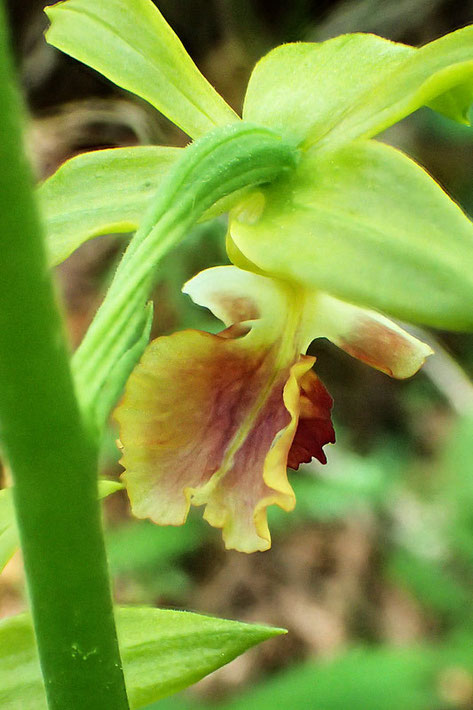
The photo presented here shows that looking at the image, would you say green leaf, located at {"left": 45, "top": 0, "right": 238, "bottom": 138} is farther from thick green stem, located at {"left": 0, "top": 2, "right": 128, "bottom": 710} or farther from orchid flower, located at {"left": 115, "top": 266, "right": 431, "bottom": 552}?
thick green stem, located at {"left": 0, "top": 2, "right": 128, "bottom": 710}

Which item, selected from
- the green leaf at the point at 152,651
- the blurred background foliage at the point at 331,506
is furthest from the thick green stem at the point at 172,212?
the blurred background foliage at the point at 331,506

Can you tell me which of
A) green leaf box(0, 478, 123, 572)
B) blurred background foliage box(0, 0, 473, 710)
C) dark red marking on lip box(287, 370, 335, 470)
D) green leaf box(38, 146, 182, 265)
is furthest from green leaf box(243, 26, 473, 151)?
blurred background foliage box(0, 0, 473, 710)

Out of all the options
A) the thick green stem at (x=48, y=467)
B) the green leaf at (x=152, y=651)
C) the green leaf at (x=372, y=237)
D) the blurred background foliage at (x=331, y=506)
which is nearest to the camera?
the thick green stem at (x=48, y=467)

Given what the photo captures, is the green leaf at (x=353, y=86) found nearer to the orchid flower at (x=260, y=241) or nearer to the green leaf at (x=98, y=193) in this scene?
the orchid flower at (x=260, y=241)

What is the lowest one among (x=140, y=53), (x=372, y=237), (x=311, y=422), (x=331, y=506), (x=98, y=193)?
(x=331, y=506)

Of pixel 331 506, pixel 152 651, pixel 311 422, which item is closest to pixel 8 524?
pixel 152 651

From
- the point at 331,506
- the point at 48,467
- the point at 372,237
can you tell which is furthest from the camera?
the point at 331,506

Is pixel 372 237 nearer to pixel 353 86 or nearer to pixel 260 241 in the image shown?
pixel 260 241
